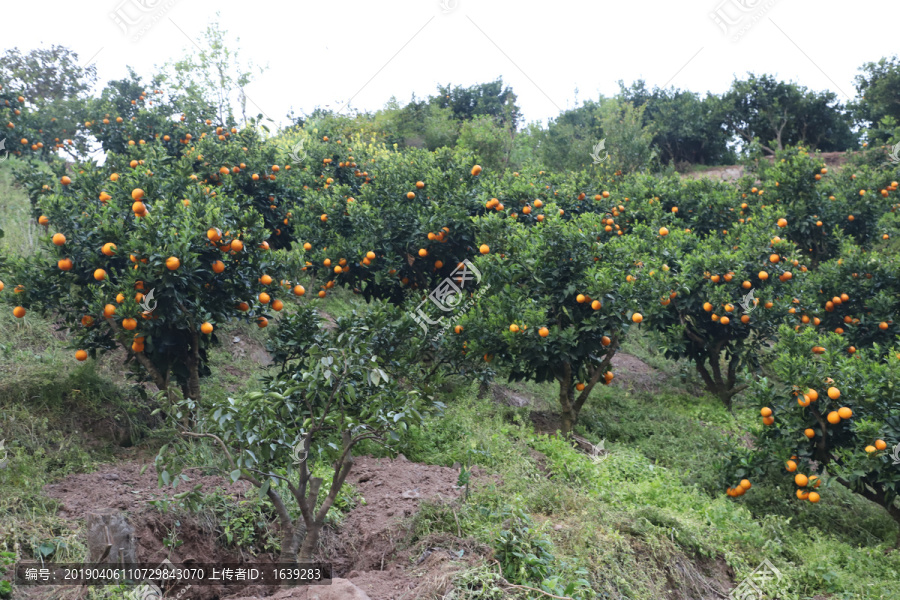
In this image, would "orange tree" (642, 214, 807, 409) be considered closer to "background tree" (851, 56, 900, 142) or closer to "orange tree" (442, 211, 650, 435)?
"orange tree" (442, 211, 650, 435)

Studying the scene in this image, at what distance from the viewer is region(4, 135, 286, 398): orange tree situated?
474 centimetres

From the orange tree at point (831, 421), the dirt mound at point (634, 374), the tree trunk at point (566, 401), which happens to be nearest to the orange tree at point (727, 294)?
the dirt mound at point (634, 374)

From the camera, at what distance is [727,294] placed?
7891 mm

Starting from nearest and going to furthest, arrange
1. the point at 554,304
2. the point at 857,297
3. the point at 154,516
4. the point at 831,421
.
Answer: the point at 154,516 → the point at 831,421 → the point at 554,304 → the point at 857,297

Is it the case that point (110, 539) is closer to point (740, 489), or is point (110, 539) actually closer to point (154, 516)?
point (154, 516)

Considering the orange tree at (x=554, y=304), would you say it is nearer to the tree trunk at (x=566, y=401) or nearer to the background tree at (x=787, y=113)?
the tree trunk at (x=566, y=401)

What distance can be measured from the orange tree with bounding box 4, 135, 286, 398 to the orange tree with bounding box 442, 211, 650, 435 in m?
2.26

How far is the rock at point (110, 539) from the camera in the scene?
303cm

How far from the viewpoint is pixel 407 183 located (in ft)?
26.2

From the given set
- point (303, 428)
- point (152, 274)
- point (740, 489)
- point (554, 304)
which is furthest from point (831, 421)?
point (152, 274)

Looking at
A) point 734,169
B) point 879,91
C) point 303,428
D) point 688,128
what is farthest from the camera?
point 688,128

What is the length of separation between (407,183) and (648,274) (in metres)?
3.28

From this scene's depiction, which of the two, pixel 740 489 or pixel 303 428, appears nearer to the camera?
pixel 303 428

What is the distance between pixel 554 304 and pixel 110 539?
15.4ft
